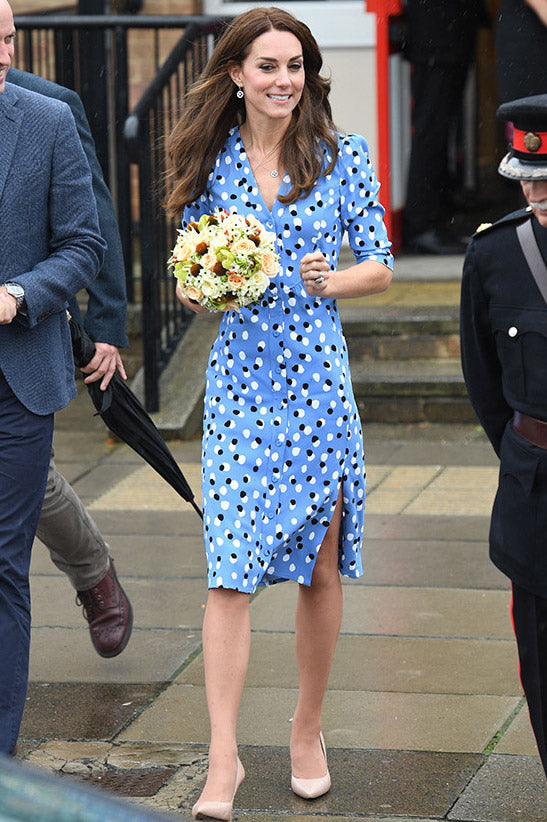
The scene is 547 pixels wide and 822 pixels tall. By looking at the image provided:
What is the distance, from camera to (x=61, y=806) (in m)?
1.41

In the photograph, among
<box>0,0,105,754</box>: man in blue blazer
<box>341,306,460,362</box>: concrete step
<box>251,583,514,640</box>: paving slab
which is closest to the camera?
<box>0,0,105,754</box>: man in blue blazer

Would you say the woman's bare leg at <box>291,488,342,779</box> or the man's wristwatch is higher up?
the man's wristwatch

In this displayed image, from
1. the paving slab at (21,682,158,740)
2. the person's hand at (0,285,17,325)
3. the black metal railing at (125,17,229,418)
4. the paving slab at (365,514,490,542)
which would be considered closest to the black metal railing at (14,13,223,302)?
the black metal railing at (125,17,229,418)

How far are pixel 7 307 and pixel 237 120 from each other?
32.7 inches

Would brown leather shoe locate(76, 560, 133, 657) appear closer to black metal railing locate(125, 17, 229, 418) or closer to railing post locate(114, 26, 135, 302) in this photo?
black metal railing locate(125, 17, 229, 418)

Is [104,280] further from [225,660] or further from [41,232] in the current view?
[225,660]

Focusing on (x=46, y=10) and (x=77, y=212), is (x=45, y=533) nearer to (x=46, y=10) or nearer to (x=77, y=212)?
(x=77, y=212)

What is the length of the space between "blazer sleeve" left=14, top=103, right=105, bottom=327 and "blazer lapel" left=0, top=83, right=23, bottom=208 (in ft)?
0.34

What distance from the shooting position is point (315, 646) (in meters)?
3.87

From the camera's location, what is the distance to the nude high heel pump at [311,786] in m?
3.81

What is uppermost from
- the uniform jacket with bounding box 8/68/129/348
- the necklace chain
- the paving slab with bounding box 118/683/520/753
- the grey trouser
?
the necklace chain

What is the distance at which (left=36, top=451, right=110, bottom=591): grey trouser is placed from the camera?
15.0 ft

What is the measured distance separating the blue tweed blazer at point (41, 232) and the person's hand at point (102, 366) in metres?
0.46

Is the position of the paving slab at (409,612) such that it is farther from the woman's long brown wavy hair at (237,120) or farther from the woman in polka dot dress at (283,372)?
the woman's long brown wavy hair at (237,120)
